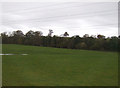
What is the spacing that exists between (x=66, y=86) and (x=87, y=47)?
35221 mm

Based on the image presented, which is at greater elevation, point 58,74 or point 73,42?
point 73,42

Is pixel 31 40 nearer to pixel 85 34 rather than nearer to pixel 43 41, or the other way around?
pixel 43 41

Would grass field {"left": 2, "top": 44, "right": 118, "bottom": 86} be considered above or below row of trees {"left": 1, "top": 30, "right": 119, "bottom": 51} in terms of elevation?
below

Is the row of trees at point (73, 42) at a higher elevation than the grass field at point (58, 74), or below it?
higher

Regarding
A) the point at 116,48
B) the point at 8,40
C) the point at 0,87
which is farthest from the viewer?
the point at 8,40

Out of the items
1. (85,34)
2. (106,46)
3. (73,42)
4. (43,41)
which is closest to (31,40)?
(43,41)

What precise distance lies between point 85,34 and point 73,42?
9.76 m

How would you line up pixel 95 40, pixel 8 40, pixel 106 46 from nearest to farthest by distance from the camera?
1. pixel 106 46
2. pixel 95 40
3. pixel 8 40

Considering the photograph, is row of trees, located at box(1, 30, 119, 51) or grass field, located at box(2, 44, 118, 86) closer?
grass field, located at box(2, 44, 118, 86)

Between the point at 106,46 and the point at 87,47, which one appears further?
the point at 87,47

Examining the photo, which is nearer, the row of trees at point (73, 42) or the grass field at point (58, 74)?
the grass field at point (58, 74)

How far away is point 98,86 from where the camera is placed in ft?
20.9

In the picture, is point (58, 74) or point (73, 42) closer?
point (58, 74)

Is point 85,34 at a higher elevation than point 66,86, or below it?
higher
